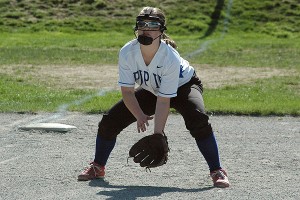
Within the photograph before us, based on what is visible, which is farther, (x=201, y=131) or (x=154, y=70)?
(x=201, y=131)

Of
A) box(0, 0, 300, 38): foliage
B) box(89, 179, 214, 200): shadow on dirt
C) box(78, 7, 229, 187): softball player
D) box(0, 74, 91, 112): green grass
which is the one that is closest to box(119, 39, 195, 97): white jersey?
box(78, 7, 229, 187): softball player

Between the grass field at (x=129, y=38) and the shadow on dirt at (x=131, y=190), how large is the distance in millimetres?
4498

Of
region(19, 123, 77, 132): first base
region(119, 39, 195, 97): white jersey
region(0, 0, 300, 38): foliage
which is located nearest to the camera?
region(119, 39, 195, 97): white jersey

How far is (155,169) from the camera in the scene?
24.0 feet

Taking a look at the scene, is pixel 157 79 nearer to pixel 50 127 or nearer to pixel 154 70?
Answer: pixel 154 70

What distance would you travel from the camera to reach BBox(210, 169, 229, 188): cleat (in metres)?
6.50

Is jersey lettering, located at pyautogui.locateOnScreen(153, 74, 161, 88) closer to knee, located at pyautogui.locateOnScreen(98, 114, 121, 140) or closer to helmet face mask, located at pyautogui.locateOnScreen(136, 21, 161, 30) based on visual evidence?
helmet face mask, located at pyautogui.locateOnScreen(136, 21, 161, 30)

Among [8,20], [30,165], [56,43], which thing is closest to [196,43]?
[56,43]

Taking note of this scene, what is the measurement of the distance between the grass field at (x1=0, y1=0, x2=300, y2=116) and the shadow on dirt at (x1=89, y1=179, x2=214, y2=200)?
4.50 meters

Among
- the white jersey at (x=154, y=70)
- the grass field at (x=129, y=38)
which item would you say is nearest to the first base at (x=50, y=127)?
the grass field at (x=129, y=38)

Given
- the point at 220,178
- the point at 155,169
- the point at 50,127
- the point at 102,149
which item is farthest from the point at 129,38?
→ the point at 220,178

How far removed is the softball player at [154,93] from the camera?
6.40 m

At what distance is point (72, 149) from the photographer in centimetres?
824

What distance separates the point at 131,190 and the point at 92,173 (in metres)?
0.58
